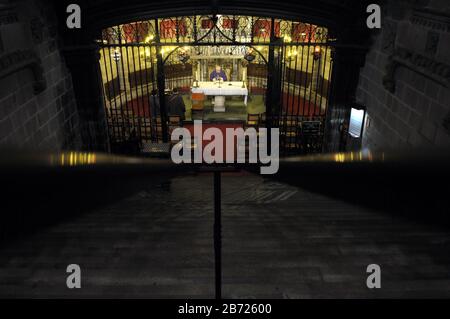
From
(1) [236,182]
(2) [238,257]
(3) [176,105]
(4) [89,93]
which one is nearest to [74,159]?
(2) [238,257]

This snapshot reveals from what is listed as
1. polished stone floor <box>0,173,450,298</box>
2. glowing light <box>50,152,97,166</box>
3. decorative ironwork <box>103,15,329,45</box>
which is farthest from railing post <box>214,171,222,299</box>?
decorative ironwork <box>103,15,329,45</box>

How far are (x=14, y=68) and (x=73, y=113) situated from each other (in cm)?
283

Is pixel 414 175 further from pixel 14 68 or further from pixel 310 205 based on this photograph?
pixel 14 68

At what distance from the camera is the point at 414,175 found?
926mm

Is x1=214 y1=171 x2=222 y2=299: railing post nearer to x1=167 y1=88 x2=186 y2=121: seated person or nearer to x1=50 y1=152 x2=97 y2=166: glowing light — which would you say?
x1=50 y1=152 x2=97 y2=166: glowing light

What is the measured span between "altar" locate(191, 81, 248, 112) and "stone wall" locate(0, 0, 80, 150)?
727cm

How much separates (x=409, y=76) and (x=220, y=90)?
9414 millimetres

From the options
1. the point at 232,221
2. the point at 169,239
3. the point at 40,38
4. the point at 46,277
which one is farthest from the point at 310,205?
the point at 40,38

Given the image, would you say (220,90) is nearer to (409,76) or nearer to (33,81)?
(33,81)

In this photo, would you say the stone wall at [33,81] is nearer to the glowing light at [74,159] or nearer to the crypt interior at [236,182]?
the crypt interior at [236,182]

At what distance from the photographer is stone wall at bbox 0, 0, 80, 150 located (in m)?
5.23

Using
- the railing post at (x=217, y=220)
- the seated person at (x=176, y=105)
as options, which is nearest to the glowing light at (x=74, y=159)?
the railing post at (x=217, y=220)
